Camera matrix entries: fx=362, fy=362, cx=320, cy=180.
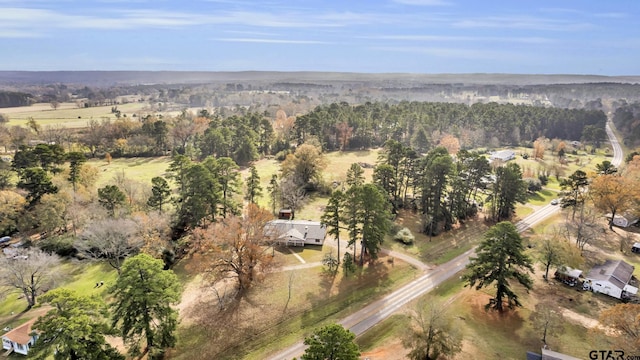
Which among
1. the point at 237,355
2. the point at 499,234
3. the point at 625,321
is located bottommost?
the point at 237,355

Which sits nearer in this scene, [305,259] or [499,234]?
[499,234]

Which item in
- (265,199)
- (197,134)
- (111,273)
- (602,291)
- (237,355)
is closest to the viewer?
(237,355)

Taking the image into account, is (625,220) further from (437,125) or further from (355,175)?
(437,125)

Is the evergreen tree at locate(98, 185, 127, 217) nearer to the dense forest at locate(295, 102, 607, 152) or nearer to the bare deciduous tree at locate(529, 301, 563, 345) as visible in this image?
the bare deciduous tree at locate(529, 301, 563, 345)

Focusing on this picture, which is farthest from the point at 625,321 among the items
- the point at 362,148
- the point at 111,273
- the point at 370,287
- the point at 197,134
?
the point at 197,134

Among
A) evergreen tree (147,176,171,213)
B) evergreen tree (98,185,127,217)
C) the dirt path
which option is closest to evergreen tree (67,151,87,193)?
evergreen tree (98,185,127,217)

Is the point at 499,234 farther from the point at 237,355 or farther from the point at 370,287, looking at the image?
the point at 237,355

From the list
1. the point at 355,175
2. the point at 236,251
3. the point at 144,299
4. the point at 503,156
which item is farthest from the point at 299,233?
the point at 503,156

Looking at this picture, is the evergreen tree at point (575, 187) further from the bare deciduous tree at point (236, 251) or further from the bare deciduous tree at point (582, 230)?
the bare deciduous tree at point (236, 251)
